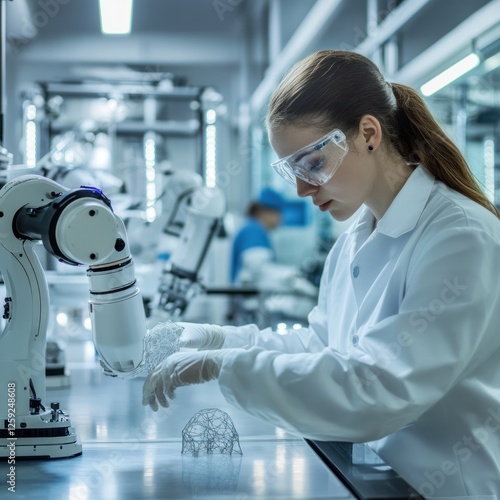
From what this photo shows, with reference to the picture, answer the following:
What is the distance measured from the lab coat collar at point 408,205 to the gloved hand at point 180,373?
0.44 m

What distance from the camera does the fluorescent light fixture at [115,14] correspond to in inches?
182

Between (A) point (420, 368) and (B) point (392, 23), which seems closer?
(A) point (420, 368)

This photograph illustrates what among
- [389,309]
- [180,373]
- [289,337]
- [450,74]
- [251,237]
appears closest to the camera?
[180,373]

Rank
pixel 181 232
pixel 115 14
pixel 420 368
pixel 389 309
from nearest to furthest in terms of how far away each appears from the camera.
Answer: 1. pixel 420 368
2. pixel 389 309
3. pixel 181 232
4. pixel 115 14

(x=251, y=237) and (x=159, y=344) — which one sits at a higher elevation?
(x=251, y=237)

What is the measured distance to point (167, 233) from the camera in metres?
3.09

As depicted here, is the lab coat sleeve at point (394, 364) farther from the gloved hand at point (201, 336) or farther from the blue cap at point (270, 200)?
the blue cap at point (270, 200)

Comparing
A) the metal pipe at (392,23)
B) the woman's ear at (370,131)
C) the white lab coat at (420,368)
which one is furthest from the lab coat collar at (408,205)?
the metal pipe at (392,23)

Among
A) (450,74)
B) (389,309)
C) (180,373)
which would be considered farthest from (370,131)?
(450,74)

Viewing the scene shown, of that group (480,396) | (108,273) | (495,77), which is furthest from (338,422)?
(495,77)

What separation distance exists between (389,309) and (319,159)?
332 millimetres

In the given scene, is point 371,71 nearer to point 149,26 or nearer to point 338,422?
point 338,422

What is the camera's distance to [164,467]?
1.40 meters

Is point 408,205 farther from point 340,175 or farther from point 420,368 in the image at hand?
point 420,368
